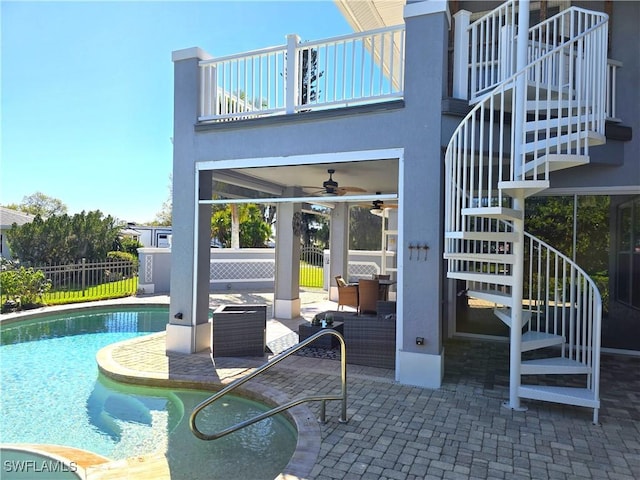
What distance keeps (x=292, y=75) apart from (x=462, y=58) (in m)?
2.22

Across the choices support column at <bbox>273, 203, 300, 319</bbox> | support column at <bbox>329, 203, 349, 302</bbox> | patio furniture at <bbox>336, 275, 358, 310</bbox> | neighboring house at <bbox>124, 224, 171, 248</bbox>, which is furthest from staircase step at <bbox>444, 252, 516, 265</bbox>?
neighboring house at <bbox>124, 224, 171, 248</bbox>

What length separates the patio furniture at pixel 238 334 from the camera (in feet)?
18.7

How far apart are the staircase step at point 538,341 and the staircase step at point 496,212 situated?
4.47ft

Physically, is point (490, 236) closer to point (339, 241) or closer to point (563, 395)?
point (563, 395)

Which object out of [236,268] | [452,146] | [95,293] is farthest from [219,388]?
[236,268]

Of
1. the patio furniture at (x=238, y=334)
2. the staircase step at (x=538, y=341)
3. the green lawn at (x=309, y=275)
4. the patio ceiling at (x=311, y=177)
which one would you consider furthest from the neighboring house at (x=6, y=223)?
the staircase step at (x=538, y=341)

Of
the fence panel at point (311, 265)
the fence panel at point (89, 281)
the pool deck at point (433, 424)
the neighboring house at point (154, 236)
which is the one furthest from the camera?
the neighboring house at point (154, 236)

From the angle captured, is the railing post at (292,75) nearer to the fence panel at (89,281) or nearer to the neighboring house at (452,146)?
the neighboring house at (452,146)

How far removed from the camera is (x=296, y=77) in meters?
5.45

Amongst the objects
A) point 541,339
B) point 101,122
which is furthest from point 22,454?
point 101,122

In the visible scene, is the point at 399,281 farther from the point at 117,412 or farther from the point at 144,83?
the point at 144,83

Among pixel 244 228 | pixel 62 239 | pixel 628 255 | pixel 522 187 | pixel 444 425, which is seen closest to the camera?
pixel 444 425

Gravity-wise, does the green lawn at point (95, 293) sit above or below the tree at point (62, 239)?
below

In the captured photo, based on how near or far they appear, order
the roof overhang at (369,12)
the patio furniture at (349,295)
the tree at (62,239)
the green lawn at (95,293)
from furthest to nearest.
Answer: the tree at (62,239) < the green lawn at (95,293) < the patio furniture at (349,295) < the roof overhang at (369,12)
